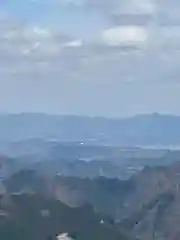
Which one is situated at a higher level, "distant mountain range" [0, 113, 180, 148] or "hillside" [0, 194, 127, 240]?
"distant mountain range" [0, 113, 180, 148]

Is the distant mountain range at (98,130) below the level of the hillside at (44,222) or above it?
above

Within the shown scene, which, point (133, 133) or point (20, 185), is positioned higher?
point (133, 133)

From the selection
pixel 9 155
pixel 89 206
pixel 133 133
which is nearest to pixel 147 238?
pixel 89 206

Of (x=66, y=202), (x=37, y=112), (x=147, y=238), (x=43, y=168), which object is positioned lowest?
(x=147, y=238)

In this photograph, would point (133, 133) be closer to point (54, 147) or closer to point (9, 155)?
point (54, 147)

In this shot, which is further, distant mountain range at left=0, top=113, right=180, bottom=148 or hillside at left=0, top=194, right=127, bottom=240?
distant mountain range at left=0, top=113, right=180, bottom=148

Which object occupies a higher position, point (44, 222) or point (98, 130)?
point (98, 130)

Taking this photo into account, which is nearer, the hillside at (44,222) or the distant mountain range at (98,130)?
the hillside at (44,222)

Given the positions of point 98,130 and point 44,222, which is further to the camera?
point 98,130
